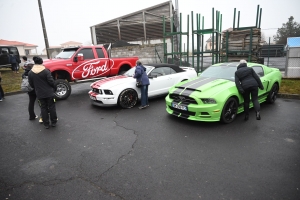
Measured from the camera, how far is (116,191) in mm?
2713

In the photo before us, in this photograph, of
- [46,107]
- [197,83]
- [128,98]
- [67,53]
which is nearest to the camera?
[46,107]

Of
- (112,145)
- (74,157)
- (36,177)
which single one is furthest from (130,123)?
(36,177)

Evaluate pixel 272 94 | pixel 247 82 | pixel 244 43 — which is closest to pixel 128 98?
pixel 247 82

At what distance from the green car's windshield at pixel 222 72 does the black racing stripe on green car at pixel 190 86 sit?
385 mm

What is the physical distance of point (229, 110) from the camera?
496 cm

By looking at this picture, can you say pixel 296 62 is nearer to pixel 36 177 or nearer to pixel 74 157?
pixel 74 157

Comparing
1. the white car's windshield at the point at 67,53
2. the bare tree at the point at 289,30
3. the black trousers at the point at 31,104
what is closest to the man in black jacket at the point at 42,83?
the black trousers at the point at 31,104

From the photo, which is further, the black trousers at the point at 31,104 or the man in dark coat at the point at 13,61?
the man in dark coat at the point at 13,61

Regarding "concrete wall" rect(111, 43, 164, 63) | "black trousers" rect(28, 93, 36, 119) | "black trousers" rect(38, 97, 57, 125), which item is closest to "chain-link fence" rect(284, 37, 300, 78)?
"concrete wall" rect(111, 43, 164, 63)

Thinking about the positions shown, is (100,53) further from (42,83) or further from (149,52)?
(149,52)

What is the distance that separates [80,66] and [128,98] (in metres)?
3.17

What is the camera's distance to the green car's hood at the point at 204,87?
4858 millimetres

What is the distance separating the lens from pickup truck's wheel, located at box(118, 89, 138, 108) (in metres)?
6.41

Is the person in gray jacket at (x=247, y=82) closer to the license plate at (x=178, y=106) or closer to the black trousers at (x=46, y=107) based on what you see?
the license plate at (x=178, y=106)
